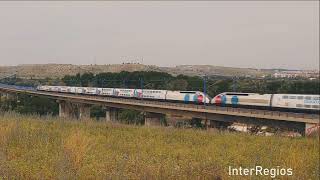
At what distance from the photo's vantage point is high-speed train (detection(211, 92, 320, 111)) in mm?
38094

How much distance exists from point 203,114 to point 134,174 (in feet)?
140

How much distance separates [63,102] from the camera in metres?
92.3

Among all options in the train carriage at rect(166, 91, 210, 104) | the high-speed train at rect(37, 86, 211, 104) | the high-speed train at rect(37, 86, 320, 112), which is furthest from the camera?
the high-speed train at rect(37, 86, 211, 104)

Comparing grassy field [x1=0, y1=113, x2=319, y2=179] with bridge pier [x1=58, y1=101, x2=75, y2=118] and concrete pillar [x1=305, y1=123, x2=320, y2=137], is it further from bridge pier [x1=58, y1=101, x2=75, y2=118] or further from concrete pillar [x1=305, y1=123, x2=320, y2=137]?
bridge pier [x1=58, y1=101, x2=75, y2=118]

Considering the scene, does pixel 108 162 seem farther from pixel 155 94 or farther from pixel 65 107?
pixel 65 107

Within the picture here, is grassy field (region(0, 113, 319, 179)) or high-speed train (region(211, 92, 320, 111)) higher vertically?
grassy field (region(0, 113, 319, 179))

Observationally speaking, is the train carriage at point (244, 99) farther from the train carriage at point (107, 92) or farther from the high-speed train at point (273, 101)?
the train carriage at point (107, 92)

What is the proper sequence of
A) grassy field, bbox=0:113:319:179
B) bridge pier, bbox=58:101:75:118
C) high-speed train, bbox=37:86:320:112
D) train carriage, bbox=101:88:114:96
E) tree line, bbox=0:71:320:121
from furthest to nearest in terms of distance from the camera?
bridge pier, bbox=58:101:75:118
train carriage, bbox=101:88:114:96
tree line, bbox=0:71:320:121
high-speed train, bbox=37:86:320:112
grassy field, bbox=0:113:319:179

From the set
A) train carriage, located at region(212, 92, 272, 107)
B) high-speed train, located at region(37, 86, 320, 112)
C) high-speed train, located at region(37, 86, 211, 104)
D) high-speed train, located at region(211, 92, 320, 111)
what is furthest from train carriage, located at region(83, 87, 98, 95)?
train carriage, located at region(212, 92, 272, 107)

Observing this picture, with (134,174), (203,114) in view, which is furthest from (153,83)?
(134,174)

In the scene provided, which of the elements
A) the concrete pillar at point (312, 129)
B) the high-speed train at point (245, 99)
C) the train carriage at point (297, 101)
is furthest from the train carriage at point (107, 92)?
the concrete pillar at point (312, 129)

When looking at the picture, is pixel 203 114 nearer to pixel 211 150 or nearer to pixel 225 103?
pixel 225 103

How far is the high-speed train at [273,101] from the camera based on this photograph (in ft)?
125

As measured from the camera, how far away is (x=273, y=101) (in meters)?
42.3
